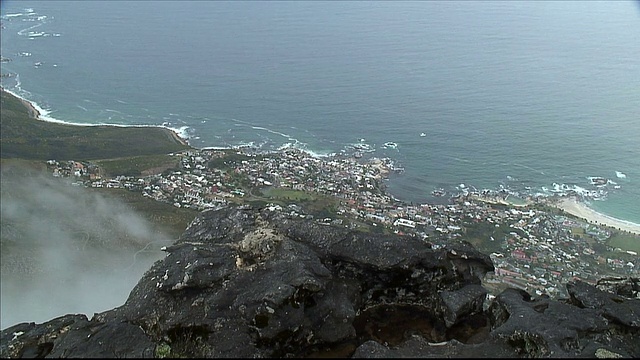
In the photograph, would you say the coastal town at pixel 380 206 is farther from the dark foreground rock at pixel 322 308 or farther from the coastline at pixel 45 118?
the dark foreground rock at pixel 322 308

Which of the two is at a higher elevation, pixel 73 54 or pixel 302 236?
pixel 302 236

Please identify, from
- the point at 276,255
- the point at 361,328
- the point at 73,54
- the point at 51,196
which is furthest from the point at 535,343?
the point at 73,54

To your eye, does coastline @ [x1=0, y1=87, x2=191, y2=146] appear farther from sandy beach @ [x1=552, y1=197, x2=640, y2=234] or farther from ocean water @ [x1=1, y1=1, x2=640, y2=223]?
sandy beach @ [x1=552, y1=197, x2=640, y2=234]

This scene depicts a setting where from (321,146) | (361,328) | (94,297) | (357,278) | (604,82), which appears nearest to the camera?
(361,328)

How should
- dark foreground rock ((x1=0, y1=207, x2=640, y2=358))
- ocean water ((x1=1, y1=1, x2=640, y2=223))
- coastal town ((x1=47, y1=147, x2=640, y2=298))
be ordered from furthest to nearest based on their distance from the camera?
1. ocean water ((x1=1, y1=1, x2=640, y2=223))
2. coastal town ((x1=47, y1=147, x2=640, y2=298))
3. dark foreground rock ((x1=0, y1=207, x2=640, y2=358))

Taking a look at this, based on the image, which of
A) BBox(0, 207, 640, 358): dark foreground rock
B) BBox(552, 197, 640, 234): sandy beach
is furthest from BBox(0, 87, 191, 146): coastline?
BBox(0, 207, 640, 358): dark foreground rock

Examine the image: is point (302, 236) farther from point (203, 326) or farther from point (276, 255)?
point (203, 326)

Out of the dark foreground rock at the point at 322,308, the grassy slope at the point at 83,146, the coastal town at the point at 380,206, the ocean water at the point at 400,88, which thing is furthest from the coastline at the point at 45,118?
the dark foreground rock at the point at 322,308
